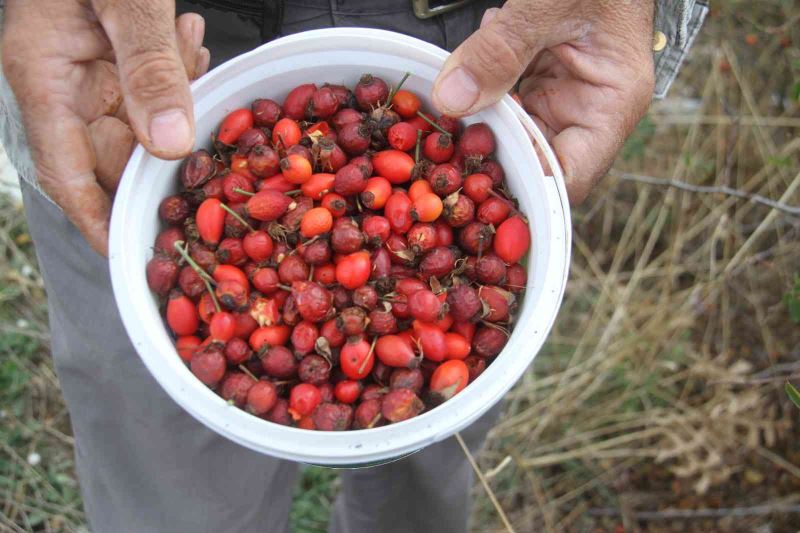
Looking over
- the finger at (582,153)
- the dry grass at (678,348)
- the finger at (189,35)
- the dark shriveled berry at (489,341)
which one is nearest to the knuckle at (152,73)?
the finger at (189,35)

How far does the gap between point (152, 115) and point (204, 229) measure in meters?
0.31

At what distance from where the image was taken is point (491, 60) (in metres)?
1.71

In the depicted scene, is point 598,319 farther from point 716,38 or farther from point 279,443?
point 279,443

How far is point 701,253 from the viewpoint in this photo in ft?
11.9

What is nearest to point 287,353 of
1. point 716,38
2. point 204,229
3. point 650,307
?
point 204,229

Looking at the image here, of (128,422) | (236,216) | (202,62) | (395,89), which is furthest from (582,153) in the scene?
(128,422)

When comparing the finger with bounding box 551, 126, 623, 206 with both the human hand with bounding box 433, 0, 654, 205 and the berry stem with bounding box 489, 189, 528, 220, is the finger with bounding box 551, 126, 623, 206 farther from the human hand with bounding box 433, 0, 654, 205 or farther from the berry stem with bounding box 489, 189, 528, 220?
the berry stem with bounding box 489, 189, 528, 220

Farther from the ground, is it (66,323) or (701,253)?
(66,323)

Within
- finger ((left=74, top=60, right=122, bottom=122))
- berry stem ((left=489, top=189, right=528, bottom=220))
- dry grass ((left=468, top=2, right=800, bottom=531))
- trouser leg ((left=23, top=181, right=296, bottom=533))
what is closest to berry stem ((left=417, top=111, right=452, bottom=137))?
berry stem ((left=489, top=189, right=528, bottom=220))

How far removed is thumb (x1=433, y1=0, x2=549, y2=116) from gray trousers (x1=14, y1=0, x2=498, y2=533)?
0.42 m

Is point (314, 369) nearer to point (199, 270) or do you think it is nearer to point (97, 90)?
point (199, 270)

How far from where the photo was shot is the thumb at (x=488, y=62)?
172 cm

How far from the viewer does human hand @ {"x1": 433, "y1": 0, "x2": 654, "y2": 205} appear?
5.69ft

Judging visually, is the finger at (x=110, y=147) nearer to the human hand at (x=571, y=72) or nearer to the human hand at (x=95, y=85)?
the human hand at (x=95, y=85)
